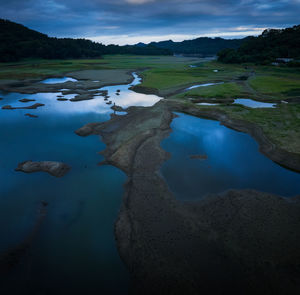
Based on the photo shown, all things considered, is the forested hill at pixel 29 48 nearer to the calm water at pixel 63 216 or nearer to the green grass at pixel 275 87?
the calm water at pixel 63 216

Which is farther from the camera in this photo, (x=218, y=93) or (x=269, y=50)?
(x=269, y=50)

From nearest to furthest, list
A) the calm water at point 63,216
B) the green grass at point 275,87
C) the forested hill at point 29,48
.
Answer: the calm water at point 63,216 < the green grass at point 275,87 < the forested hill at point 29,48

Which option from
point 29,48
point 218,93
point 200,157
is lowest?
point 200,157

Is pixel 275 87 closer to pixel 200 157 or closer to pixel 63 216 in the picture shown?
pixel 200 157

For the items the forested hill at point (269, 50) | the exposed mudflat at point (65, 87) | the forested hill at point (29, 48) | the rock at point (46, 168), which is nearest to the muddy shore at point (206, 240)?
the rock at point (46, 168)

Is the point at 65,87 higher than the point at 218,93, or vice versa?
the point at 218,93

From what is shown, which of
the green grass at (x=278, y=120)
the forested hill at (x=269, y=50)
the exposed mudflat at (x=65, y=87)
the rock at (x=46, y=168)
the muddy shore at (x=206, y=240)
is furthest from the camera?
the forested hill at (x=269, y=50)

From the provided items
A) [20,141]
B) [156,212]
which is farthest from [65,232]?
[20,141]

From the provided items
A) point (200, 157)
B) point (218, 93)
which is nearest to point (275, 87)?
point (218, 93)
